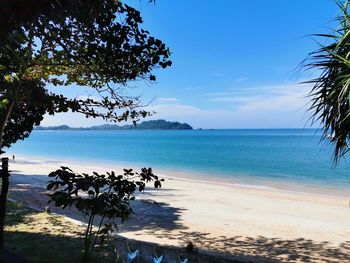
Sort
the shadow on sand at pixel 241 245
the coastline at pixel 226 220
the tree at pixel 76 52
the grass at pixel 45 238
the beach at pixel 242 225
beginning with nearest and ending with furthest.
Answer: the tree at pixel 76 52 → the grass at pixel 45 238 → the shadow on sand at pixel 241 245 → the beach at pixel 242 225 → the coastline at pixel 226 220

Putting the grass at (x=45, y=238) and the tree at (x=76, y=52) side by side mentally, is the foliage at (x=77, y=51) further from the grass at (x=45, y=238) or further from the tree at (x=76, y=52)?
the grass at (x=45, y=238)

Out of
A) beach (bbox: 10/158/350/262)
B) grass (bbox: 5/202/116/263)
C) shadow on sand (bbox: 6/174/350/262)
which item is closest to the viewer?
grass (bbox: 5/202/116/263)

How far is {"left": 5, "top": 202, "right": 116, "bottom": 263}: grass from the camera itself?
5.24 metres

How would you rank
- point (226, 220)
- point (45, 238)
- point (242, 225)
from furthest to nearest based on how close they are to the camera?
point (226, 220)
point (242, 225)
point (45, 238)

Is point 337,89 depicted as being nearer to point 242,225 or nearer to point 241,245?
point 241,245

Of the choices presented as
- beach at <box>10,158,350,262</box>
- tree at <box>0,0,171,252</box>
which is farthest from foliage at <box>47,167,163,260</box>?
beach at <box>10,158,350,262</box>

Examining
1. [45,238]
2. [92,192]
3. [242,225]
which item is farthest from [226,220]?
[92,192]

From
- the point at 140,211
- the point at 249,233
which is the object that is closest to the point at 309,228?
the point at 249,233

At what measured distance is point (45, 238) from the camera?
244 inches

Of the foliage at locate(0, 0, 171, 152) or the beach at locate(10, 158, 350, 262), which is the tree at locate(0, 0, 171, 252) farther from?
the beach at locate(10, 158, 350, 262)

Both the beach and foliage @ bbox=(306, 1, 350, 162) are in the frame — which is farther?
the beach

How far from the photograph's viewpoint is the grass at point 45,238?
5.24m

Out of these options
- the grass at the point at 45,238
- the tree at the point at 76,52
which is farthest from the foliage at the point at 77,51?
the grass at the point at 45,238

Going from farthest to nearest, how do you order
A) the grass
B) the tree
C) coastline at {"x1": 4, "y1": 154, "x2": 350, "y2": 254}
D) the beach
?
coastline at {"x1": 4, "y1": 154, "x2": 350, "y2": 254}, the beach, the grass, the tree
